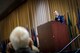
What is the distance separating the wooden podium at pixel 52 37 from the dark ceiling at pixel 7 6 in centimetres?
353

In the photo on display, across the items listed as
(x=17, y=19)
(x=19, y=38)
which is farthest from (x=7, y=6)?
(x=19, y=38)

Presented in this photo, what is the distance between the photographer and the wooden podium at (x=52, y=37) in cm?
546

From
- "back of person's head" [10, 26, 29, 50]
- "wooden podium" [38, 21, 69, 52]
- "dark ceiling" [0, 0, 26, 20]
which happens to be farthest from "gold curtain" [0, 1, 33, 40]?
"back of person's head" [10, 26, 29, 50]

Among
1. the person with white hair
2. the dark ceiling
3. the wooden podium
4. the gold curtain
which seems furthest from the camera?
the dark ceiling

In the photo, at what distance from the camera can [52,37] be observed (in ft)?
18.0

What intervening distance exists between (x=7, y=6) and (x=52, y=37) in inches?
198

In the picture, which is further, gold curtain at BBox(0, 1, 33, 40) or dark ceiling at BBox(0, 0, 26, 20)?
dark ceiling at BBox(0, 0, 26, 20)

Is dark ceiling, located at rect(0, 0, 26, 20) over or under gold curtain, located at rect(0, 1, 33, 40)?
over

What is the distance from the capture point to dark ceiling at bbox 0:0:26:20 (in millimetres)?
9073

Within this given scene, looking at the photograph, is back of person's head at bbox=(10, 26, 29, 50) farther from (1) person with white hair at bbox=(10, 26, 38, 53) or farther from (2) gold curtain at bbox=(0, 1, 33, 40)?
(2) gold curtain at bbox=(0, 1, 33, 40)

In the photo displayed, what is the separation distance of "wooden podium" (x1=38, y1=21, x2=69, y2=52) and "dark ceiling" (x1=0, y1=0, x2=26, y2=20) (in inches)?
139

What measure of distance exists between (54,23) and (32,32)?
2499mm

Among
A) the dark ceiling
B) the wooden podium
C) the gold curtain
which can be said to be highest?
the dark ceiling

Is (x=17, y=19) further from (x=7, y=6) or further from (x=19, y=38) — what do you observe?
(x=19, y=38)
